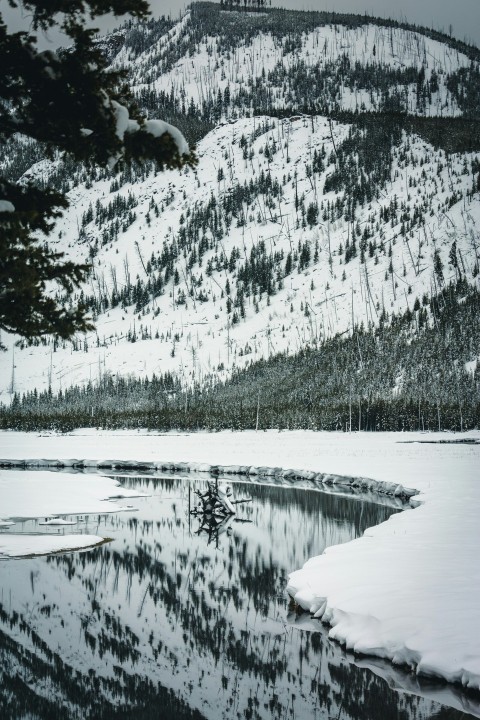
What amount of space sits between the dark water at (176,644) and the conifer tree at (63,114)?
5898 millimetres

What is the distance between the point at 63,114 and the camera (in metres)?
7.94

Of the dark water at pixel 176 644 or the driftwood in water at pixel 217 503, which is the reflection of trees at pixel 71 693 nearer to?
the dark water at pixel 176 644

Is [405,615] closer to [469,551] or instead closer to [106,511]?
[469,551]

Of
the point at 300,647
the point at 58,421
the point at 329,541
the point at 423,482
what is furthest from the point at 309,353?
the point at 300,647

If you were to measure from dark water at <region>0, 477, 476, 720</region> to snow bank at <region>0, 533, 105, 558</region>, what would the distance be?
0.56 m

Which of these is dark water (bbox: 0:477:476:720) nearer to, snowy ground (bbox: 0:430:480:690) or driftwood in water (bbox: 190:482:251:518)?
snowy ground (bbox: 0:430:480:690)

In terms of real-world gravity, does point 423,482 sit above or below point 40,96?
below

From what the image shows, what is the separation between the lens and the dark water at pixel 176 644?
9703mm

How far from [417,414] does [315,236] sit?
368 feet

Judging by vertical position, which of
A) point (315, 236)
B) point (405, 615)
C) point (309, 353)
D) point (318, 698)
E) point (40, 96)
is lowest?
point (318, 698)

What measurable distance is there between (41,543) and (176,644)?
28.2 feet

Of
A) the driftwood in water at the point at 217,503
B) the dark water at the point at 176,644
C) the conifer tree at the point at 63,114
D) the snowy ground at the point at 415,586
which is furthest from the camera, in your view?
the driftwood in water at the point at 217,503

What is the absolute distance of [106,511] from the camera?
88.3 ft

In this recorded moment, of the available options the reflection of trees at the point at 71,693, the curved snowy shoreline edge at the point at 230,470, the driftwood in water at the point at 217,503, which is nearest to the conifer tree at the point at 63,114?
the reflection of trees at the point at 71,693
